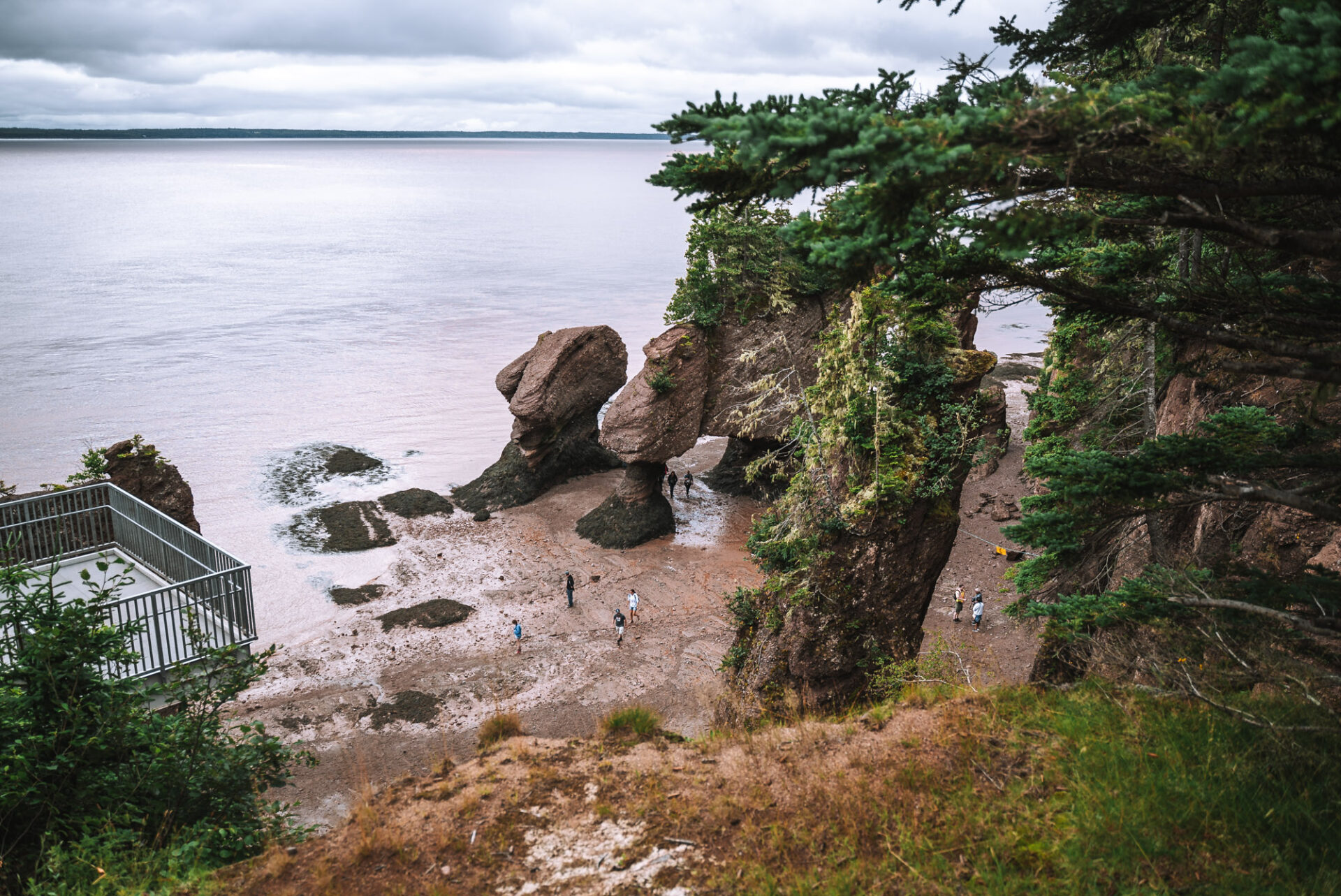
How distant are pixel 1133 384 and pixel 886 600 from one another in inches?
263

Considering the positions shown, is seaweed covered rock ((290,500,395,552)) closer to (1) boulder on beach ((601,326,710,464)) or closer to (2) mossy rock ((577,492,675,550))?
(2) mossy rock ((577,492,675,550))

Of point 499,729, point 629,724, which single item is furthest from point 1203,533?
point 499,729

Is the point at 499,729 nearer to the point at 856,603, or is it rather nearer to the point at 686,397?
the point at 856,603

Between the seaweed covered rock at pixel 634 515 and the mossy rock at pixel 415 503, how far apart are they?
18.1 ft

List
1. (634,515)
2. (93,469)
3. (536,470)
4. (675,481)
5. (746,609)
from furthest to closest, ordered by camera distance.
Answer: (675,481) → (536,470) → (634,515) → (93,469) → (746,609)

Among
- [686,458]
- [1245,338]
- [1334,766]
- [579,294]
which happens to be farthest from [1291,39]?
[579,294]

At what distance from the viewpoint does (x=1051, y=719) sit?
6922mm

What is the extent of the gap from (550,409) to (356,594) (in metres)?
8.82

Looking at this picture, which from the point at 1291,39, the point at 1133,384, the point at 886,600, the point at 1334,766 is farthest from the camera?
the point at 1133,384

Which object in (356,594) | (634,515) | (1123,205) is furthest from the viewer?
(634,515)

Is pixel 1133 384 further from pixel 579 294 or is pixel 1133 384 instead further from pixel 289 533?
pixel 579 294

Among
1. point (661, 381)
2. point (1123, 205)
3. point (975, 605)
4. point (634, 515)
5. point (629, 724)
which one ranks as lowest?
point (634, 515)

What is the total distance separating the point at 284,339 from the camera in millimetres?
56250

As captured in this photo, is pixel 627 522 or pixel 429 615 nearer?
pixel 429 615
